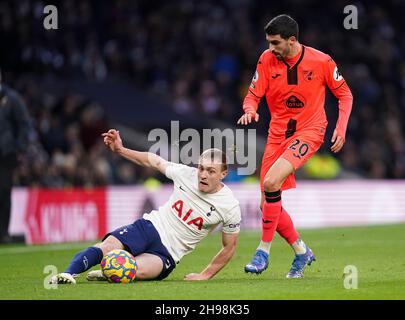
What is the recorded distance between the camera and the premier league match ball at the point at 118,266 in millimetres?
8914

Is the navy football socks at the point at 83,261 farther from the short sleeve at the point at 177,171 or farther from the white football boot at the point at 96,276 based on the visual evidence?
the short sleeve at the point at 177,171

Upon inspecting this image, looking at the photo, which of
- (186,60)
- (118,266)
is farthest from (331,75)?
(186,60)

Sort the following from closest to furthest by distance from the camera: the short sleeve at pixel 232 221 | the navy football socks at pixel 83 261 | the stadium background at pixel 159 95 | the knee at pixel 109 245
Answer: the navy football socks at pixel 83 261 → the knee at pixel 109 245 → the short sleeve at pixel 232 221 → the stadium background at pixel 159 95

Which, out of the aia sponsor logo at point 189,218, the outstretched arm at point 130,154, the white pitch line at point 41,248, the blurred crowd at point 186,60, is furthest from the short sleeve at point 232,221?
the blurred crowd at point 186,60

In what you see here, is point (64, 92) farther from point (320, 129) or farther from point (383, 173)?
point (320, 129)

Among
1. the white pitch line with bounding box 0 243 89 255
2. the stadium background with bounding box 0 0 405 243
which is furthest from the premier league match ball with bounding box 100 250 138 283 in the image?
the stadium background with bounding box 0 0 405 243

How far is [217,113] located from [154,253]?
14.4 metres

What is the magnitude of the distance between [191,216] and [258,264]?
773 millimetres

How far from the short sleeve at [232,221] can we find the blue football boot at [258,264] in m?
0.34

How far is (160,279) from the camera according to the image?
31.0ft

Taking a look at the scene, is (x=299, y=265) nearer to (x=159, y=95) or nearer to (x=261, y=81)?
(x=261, y=81)

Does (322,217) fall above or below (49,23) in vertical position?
below

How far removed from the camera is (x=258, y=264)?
938cm
